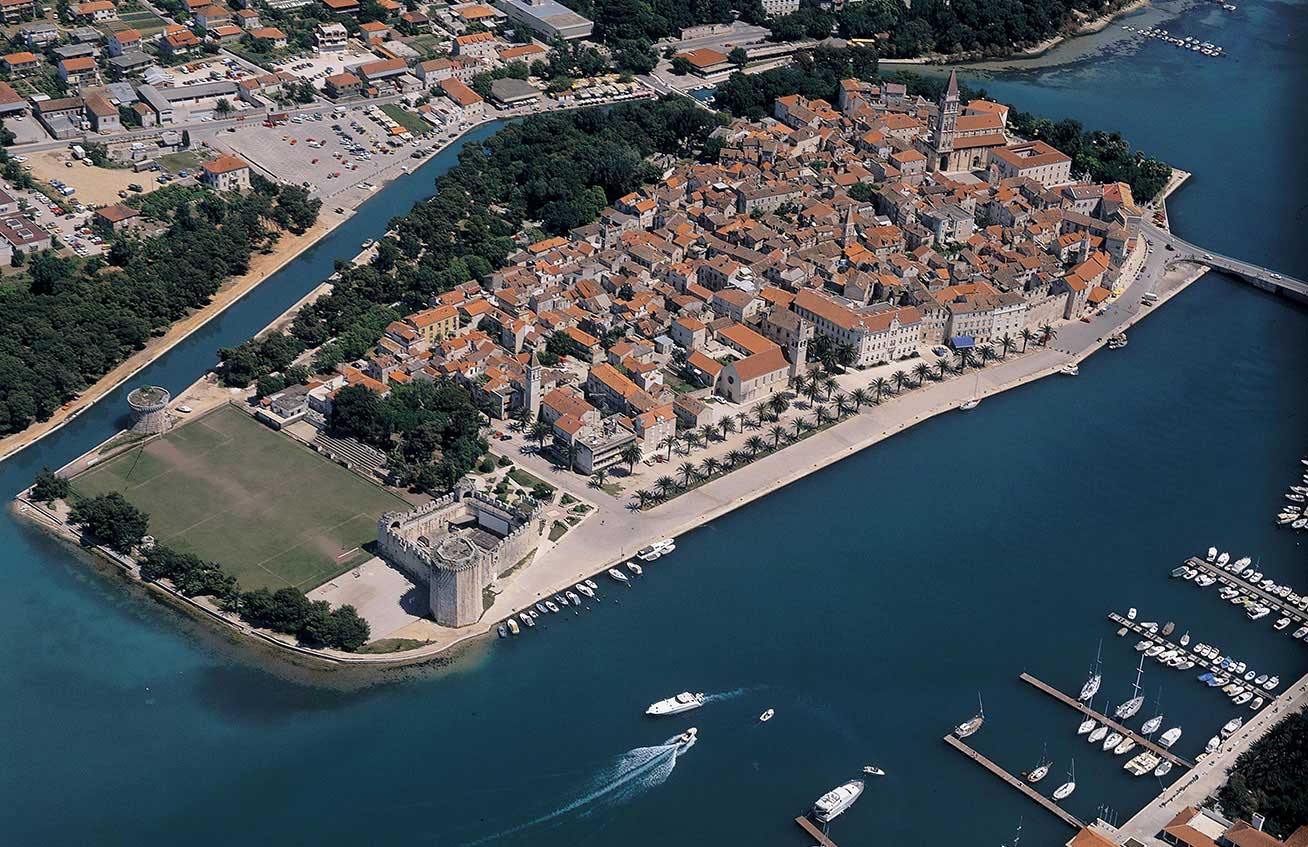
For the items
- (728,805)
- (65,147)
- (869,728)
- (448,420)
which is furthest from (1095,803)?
(65,147)

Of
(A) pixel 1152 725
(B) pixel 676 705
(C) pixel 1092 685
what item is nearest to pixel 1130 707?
(A) pixel 1152 725

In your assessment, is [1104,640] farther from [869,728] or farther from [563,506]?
[563,506]

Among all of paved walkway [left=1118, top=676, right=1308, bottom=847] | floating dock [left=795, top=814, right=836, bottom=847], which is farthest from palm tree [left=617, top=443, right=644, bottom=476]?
paved walkway [left=1118, top=676, right=1308, bottom=847]

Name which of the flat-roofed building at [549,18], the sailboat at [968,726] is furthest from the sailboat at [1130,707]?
the flat-roofed building at [549,18]

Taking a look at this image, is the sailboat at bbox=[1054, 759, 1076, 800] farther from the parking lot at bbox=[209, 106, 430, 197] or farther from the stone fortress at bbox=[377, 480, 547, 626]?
the parking lot at bbox=[209, 106, 430, 197]

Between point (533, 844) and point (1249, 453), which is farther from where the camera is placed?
point (1249, 453)

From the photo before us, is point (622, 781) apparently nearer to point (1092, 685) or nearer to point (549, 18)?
point (1092, 685)
